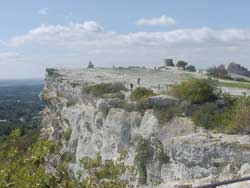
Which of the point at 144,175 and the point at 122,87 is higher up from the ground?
the point at 122,87

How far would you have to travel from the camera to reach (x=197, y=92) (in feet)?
62.6

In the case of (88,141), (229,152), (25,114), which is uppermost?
(229,152)

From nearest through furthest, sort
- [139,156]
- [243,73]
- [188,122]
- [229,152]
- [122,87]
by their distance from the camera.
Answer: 1. [229,152]
2. [188,122]
3. [139,156]
4. [122,87]
5. [243,73]

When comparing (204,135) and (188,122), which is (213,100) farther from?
(204,135)

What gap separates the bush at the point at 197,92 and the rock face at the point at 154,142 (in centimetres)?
59

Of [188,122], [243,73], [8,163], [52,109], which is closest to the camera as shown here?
[8,163]

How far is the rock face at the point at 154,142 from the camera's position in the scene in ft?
45.7

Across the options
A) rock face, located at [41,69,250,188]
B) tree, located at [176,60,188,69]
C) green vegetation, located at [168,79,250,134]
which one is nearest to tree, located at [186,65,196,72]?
tree, located at [176,60,188,69]

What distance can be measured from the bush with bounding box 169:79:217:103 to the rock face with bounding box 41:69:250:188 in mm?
591

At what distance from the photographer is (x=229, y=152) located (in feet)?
45.6

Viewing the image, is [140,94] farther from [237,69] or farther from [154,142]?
[237,69]

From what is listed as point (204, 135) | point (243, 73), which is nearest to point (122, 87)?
point (204, 135)

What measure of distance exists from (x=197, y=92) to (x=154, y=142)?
109 inches

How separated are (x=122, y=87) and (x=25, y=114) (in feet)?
352
